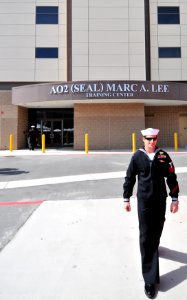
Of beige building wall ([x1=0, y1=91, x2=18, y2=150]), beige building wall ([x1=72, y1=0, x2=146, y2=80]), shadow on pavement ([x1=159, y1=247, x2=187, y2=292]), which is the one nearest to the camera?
shadow on pavement ([x1=159, y1=247, x2=187, y2=292])

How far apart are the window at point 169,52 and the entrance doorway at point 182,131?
5450 millimetres

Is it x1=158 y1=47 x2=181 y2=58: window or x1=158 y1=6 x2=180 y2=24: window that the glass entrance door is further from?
x1=158 y1=6 x2=180 y2=24: window

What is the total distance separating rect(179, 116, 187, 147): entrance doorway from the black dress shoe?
23.0 meters

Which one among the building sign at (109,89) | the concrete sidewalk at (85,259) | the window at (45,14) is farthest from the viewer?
the window at (45,14)

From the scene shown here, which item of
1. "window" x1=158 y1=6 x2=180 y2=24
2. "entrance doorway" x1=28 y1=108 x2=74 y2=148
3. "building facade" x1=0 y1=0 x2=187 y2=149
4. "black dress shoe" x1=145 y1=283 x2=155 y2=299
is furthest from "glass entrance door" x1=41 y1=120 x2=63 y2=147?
"black dress shoe" x1=145 y1=283 x2=155 y2=299

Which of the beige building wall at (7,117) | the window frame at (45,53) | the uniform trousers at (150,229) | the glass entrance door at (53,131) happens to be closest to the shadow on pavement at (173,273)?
the uniform trousers at (150,229)

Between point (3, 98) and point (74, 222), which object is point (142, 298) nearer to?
point (74, 222)

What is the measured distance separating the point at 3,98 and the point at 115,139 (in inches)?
381

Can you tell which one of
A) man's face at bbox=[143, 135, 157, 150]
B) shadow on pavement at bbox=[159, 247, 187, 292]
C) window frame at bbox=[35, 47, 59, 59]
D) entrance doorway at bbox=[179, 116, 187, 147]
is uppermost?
window frame at bbox=[35, 47, 59, 59]

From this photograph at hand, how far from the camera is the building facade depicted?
73.6 ft

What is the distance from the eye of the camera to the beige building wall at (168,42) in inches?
970

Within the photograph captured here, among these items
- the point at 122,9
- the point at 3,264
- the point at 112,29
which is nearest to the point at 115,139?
the point at 112,29

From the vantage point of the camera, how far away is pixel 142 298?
2949 millimetres

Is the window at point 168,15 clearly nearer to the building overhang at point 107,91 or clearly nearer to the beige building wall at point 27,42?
the building overhang at point 107,91
